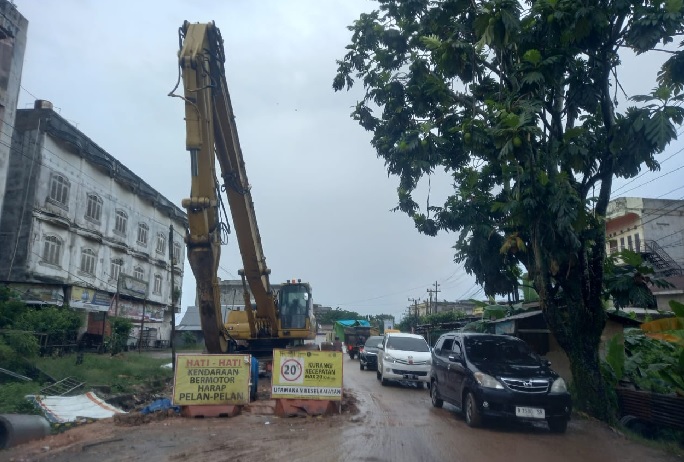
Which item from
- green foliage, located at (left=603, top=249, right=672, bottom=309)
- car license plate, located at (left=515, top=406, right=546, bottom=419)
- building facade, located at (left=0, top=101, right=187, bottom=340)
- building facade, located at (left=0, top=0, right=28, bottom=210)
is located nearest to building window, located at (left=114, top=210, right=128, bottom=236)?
building facade, located at (left=0, top=101, right=187, bottom=340)

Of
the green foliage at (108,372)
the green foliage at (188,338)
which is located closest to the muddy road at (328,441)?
the green foliage at (108,372)

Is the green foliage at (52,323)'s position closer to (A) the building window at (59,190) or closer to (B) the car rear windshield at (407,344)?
(A) the building window at (59,190)

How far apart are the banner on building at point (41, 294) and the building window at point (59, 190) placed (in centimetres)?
465

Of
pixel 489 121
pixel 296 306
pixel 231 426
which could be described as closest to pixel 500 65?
pixel 489 121

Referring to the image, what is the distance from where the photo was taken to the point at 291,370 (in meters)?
12.3

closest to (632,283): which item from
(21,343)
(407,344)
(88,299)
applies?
(407,344)

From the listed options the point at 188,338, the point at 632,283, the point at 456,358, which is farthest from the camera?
the point at 188,338

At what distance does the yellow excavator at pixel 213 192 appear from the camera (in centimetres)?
1259

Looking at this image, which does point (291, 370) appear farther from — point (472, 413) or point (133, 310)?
A: point (133, 310)

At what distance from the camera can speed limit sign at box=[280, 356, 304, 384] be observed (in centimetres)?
1223

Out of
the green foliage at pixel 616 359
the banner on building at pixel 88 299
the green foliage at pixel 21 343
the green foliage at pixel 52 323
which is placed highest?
the banner on building at pixel 88 299

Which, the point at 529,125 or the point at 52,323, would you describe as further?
the point at 52,323

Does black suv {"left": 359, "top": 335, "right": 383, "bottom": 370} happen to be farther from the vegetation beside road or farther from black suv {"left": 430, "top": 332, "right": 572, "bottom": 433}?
black suv {"left": 430, "top": 332, "right": 572, "bottom": 433}

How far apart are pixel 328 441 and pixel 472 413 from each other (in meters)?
3.06
